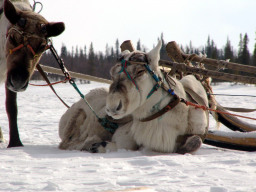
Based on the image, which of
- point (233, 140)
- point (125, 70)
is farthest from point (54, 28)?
point (233, 140)

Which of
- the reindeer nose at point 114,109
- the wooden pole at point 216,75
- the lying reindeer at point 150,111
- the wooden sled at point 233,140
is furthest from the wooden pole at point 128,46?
the reindeer nose at point 114,109

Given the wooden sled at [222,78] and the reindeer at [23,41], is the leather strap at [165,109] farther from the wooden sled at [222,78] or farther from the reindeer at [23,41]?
the reindeer at [23,41]

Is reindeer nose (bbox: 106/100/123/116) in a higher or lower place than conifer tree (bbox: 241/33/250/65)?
higher

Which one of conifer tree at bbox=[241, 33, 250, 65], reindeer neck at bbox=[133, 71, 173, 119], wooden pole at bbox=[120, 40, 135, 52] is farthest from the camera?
conifer tree at bbox=[241, 33, 250, 65]

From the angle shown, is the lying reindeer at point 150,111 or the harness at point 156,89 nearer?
the lying reindeer at point 150,111

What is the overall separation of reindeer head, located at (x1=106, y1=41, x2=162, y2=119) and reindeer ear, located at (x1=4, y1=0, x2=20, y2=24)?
1390mm

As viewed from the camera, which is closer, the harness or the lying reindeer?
the lying reindeer

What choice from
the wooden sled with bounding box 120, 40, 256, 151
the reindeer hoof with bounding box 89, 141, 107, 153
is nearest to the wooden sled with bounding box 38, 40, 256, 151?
the wooden sled with bounding box 120, 40, 256, 151

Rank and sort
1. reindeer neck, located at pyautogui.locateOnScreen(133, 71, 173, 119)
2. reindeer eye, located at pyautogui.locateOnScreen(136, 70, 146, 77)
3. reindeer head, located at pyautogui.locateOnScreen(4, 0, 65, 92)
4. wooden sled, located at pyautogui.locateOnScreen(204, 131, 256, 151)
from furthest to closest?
wooden sled, located at pyautogui.locateOnScreen(204, 131, 256, 151) → reindeer neck, located at pyautogui.locateOnScreen(133, 71, 173, 119) → reindeer eye, located at pyautogui.locateOnScreen(136, 70, 146, 77) → reindeer head, located at pyautogui.locateOnScreen(4, 0, 65, 92)

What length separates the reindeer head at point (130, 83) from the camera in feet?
13.4

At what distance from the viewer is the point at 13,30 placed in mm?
4410

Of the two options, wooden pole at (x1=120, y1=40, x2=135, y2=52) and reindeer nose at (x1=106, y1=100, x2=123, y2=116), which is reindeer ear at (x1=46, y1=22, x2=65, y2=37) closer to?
reindeer nose at (x1=106, y1=100, x2=123, y2=116)

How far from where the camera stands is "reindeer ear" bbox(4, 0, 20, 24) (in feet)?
14.4

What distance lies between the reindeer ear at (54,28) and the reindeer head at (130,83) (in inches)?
36.3
